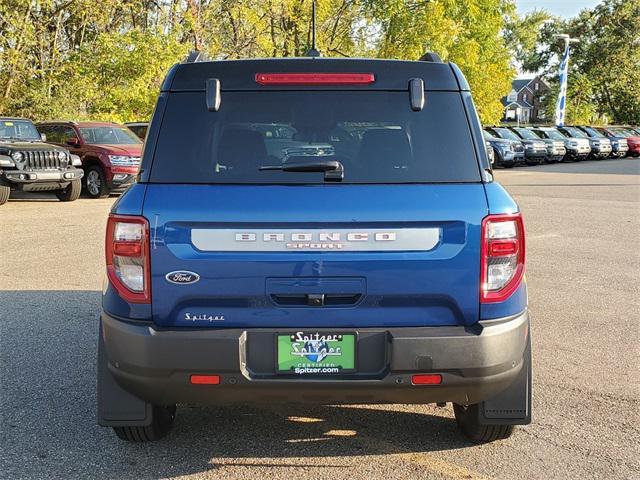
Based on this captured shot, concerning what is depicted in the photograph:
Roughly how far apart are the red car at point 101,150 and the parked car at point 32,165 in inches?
30.5

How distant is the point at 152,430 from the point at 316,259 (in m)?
1.36

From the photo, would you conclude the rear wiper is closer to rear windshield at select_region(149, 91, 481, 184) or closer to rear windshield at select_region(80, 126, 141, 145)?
rear windshield at select_region(149, 91, 481, 184)

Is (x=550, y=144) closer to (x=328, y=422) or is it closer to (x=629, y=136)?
(x=629, y=136)

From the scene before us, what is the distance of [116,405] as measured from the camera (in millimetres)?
3424

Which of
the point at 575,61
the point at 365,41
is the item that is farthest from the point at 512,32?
the point at 365,41

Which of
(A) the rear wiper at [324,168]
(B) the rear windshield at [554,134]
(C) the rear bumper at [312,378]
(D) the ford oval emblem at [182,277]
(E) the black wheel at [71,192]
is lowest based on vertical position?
(E) the black wheel at [71,192]

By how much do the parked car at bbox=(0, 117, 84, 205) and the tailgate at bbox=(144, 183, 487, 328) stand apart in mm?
13714

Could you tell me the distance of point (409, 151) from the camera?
128 inches

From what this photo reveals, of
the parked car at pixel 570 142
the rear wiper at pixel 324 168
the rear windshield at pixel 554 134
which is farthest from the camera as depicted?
the parked car at pixel 570 142

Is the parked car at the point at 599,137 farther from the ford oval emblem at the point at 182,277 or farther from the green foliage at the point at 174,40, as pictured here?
the ford oval emblem at the point at 182,277

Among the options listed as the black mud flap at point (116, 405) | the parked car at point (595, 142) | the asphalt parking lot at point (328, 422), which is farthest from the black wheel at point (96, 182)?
the parked car at point (595, 142)

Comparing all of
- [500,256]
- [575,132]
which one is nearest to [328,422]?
[500,256]

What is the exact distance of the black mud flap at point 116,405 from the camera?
3.41 m

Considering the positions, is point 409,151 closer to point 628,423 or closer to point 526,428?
point 526,428
